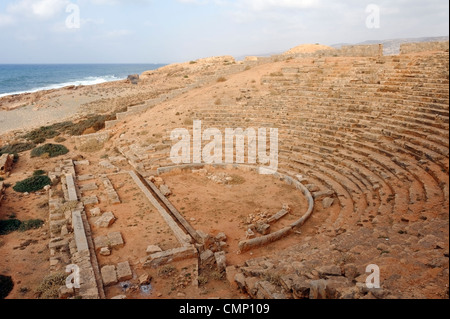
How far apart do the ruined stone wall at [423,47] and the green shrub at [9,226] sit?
876 inches

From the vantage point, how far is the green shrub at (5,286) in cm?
705

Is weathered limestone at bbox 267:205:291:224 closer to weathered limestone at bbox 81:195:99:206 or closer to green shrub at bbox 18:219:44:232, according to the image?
weathered limestone at bbox 81:195:99:206

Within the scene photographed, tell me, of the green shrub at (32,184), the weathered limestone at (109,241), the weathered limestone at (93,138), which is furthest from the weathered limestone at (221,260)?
the weathered limestone at (93,138)

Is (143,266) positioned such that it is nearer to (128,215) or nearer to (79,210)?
(128,215)

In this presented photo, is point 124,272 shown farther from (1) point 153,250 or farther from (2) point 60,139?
(2) point 60,139

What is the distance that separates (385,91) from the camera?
49.9 ft

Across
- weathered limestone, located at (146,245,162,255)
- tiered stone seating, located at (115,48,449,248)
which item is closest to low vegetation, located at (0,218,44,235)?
weathered limestone, located at (146,245,162,255)

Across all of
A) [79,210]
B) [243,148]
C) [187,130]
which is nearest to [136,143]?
[187,130]

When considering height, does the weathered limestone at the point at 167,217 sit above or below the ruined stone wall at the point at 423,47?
below

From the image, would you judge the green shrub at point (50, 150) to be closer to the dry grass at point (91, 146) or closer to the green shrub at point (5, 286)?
the dry grass at point (91, 146)

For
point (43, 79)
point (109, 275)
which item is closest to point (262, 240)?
point (109, 275)

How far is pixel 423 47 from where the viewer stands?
18672 mm

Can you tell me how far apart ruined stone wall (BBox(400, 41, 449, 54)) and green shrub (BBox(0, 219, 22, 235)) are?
73.0 feet
